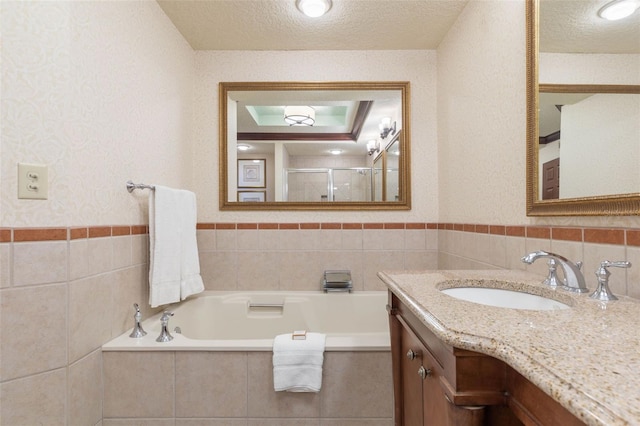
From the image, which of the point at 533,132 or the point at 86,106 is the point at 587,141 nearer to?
the point at 533,132

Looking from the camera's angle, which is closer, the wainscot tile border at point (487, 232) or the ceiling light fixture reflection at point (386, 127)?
the wainscot tile border at point (487, 232)

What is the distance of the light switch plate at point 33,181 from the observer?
3.36 feet

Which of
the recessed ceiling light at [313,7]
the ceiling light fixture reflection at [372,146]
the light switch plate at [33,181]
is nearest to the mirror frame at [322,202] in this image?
the ceiling light fixture reflection at [372,146]

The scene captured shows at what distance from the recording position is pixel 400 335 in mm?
1098

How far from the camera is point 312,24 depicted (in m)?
1.95

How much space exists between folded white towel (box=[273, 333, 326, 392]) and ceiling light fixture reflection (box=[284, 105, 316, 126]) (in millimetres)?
1608

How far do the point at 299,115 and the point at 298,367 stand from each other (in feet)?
5.63

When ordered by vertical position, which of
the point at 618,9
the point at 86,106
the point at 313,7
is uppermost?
the point at 313,7

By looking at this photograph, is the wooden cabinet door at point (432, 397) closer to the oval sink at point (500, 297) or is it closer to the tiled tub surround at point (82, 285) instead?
the oval sink at point (500, 297)

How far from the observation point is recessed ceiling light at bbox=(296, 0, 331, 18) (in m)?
1.71

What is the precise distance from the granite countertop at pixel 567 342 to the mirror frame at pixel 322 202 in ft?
4.50

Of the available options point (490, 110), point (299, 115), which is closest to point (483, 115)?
point (490, 110)

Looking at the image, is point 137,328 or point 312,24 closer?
point 137,328

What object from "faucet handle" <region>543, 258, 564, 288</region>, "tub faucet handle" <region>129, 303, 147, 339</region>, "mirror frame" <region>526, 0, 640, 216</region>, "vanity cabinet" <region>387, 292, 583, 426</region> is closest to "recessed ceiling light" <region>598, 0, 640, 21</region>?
"mirror frame" <region>526, 0, 640, 216</region>
